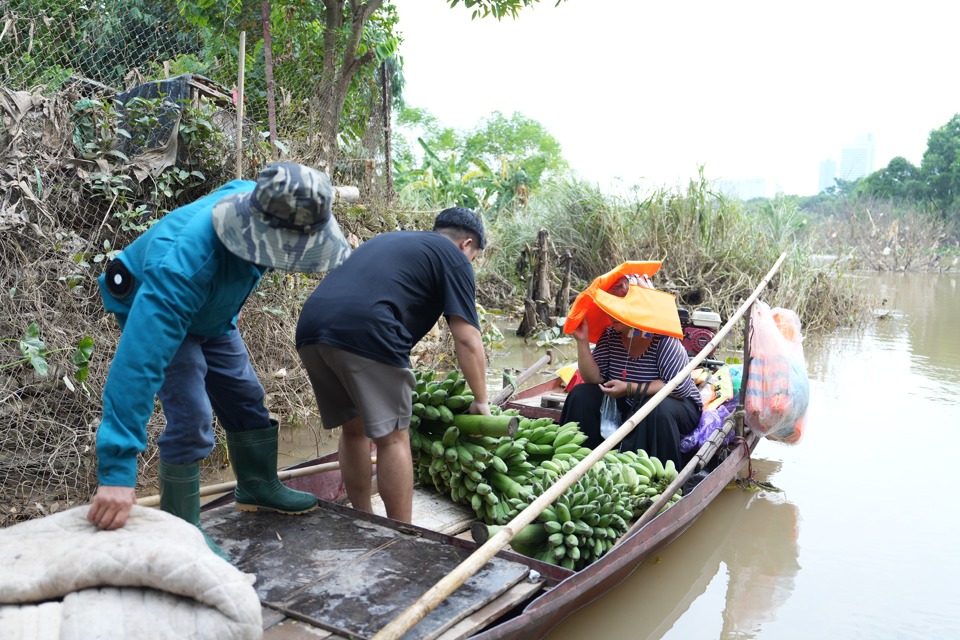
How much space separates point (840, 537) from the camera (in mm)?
4867

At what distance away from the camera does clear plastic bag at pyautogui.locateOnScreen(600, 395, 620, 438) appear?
4.50 metres

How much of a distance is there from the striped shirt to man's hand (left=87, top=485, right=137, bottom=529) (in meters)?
3.06

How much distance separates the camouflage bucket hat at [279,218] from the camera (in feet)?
7.82

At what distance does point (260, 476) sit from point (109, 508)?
1.08 metres

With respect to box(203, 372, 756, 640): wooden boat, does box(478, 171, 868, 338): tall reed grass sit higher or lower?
higher

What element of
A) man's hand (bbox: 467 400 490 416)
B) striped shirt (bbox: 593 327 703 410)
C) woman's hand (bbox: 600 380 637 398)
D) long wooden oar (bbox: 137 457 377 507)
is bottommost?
long wooden oar (bbox: 137 457 377 507)

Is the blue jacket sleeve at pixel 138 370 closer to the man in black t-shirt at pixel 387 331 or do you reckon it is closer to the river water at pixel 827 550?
the man in black t-shirt at pixel 387 331

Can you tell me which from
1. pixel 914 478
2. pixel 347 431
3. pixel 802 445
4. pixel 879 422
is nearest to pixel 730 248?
pixel 879 422

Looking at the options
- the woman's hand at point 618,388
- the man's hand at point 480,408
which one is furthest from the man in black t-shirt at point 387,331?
the woman's hand at point 618,388

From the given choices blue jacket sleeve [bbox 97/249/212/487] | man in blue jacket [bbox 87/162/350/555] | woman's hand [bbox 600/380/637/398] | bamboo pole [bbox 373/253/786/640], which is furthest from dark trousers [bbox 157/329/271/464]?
woman's hand [bbox 600/380/637/398]

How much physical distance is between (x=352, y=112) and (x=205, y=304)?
566cm

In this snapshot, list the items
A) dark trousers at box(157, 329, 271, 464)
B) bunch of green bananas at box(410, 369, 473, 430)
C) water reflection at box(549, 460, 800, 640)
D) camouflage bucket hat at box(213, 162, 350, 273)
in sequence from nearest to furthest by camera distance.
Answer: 1. camouflage bucket hat at box(213, 162, 350, 273)
2. dark trousers at box(157, 329, 271, 464)
3. bunch of green bananas at box(410, 369, 473, 430)
4. water reflection at box(549, 460, 800, 640)

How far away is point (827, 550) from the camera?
471 centimetres

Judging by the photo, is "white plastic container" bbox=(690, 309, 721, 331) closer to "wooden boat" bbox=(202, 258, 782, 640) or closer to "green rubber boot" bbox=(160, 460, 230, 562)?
"wooden boat" bbox=(202, 258, 782, 640)
